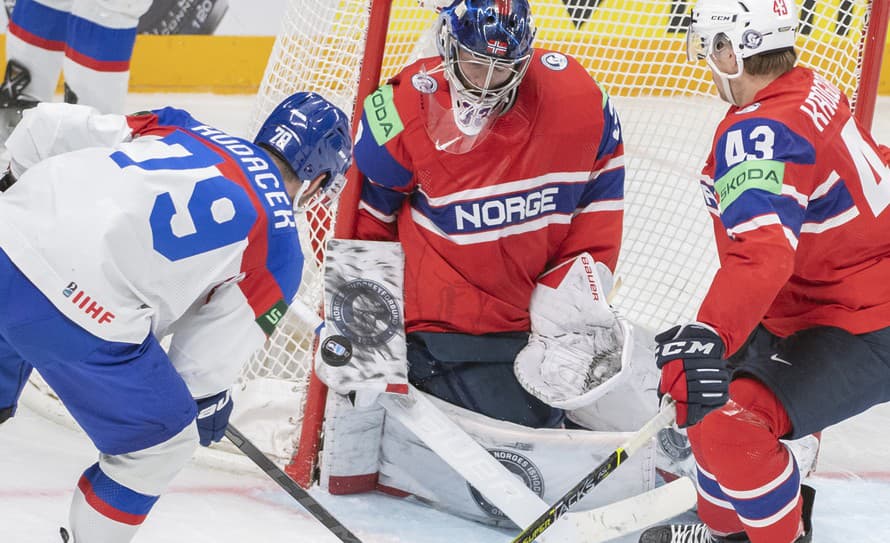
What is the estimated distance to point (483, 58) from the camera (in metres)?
2.28

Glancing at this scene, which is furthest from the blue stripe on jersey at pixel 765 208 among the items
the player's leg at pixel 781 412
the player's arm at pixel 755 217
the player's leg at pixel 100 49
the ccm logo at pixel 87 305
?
the player's leg at pixel 100 49

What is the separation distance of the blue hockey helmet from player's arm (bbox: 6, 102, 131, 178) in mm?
654

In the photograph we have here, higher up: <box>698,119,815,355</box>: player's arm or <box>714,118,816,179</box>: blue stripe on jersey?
<box>714,118,816,179</box>: blue stripe on jersey

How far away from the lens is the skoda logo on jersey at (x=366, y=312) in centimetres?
252

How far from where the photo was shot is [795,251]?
6.70 feet

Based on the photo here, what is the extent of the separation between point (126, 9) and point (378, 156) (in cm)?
77

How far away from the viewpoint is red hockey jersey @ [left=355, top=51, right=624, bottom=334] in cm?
245

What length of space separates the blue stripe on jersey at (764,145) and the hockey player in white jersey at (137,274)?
702mm

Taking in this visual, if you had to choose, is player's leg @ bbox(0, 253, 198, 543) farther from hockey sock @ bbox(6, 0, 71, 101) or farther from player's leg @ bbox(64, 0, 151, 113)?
hockey sock @ bbox(6, 0, 71, 101)

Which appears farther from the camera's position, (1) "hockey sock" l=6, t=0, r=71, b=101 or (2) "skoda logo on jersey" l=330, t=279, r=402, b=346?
(1) "hockey sock" l=6, t=0, r=71, b=101

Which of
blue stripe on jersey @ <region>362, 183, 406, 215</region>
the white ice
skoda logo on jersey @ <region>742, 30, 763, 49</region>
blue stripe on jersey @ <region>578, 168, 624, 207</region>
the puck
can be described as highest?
skoda logo on jersey @ <region>742, 30, 763, 49</region>

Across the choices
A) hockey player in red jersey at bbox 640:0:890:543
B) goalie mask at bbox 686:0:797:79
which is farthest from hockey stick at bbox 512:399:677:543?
goalie mask at bbox 686:0:797:79

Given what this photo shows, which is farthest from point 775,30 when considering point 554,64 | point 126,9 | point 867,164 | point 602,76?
point 126,9

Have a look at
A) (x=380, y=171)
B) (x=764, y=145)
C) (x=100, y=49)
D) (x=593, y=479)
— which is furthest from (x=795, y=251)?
(x=100, y=49)
